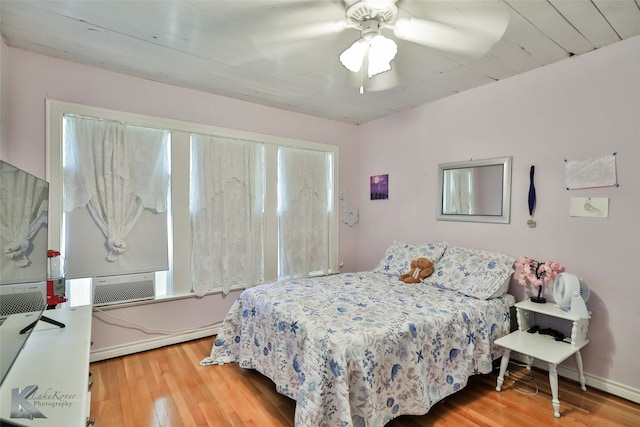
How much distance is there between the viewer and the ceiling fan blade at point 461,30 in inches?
65.4

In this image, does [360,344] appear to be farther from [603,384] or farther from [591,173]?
[591,173]

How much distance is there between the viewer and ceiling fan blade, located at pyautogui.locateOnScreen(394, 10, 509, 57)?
1661 millimetres

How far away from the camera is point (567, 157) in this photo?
2.42 m

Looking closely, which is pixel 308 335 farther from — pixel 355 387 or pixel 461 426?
pixel 461 426

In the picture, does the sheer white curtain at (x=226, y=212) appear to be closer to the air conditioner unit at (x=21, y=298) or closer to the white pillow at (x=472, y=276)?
the air conditioner unit at (x=21, y=298)

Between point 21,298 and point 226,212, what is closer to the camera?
point 21,298

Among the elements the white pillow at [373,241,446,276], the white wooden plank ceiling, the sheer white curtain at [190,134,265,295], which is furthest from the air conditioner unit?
the white pillow at [373,241,446,276]

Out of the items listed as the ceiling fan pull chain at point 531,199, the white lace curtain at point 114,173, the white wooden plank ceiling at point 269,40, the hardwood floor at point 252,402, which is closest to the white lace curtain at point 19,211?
the white lace curtain at point 114,173

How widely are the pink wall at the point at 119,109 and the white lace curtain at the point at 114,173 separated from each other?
0.18m

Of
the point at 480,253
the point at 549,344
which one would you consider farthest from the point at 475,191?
the point at 549,344

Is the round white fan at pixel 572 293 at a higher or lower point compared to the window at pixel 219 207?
lower

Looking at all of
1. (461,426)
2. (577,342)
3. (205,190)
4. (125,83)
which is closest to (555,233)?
(577,342)
